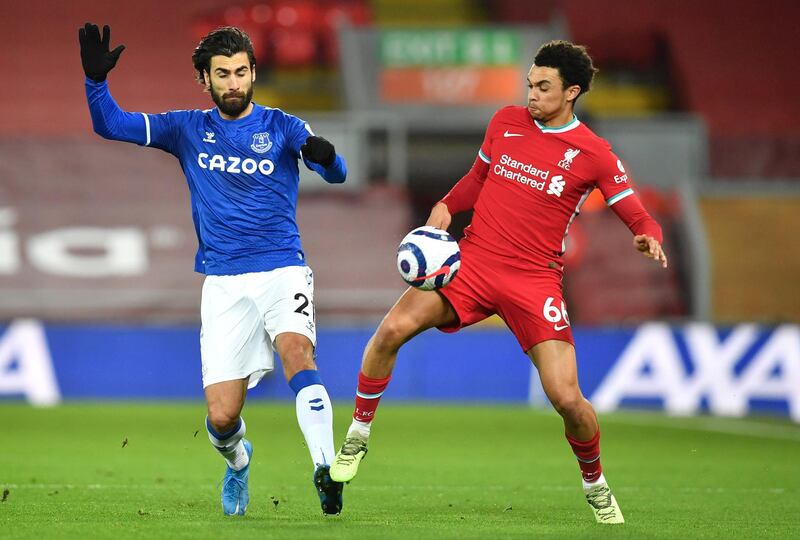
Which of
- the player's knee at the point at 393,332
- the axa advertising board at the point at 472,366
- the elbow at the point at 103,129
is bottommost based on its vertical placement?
Result: the axa advertising board at the point at 472,366

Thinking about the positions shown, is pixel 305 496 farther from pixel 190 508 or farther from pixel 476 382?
pixel 476 382

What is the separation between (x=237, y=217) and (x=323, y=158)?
1.75 feet

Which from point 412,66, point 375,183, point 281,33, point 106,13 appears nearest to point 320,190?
point 375,183

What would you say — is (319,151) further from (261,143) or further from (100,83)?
(100,83)

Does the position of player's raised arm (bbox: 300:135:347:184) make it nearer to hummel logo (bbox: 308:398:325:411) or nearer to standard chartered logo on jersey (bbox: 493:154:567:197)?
standard chartered logo on jersey (bbox: 493:154:567:197)

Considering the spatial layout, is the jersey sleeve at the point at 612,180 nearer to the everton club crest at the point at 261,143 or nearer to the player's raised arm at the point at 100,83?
the everton club crest at the point at 261,143

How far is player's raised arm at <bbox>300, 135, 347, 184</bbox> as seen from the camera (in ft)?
21.2

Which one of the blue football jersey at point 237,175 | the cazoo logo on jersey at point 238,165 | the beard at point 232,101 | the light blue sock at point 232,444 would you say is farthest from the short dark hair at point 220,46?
the light blue sock at point 232,444

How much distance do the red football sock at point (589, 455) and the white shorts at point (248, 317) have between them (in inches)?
55.2

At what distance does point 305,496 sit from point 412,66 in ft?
46.8

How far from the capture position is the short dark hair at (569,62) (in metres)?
6.96

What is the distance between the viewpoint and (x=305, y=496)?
7883mm

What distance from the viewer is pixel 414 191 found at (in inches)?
857

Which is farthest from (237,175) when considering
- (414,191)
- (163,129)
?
(414,191)
